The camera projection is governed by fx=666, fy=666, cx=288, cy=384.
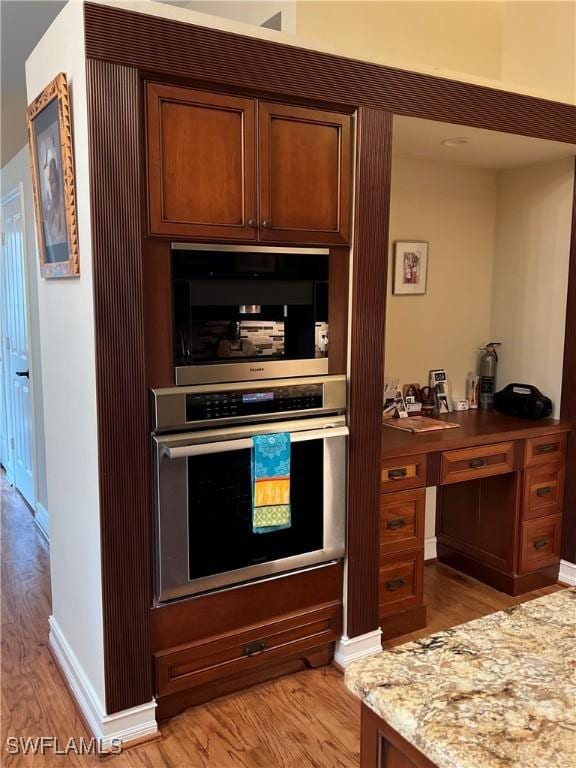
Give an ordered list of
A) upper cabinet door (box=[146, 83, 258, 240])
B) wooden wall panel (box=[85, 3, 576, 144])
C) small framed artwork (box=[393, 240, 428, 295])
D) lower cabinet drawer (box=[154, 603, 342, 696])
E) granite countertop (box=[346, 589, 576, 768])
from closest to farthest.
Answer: granite countertop (box=[346, 589, 576, 768]), wooden wall panel (box=[85, 3, 576, 144]), upper cabinet door (box=[146, 83, 258, 240]), lower cabinet drawer (box=[154, 603, 342, 696]), small framed artwork (box=[393, 240, 428, 295])

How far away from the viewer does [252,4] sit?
123 inches

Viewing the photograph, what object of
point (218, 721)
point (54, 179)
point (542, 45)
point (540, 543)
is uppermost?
point (542, 45)

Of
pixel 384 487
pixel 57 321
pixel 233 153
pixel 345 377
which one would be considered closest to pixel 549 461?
pixel 384 487

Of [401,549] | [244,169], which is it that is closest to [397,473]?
[401,549]

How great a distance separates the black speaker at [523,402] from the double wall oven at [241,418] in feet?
4.49

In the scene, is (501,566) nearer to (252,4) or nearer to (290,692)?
(290,692)

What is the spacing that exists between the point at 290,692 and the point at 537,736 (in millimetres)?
1754

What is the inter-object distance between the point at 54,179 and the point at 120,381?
0.76m

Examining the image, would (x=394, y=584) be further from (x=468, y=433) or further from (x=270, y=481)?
(x=270, y=481)

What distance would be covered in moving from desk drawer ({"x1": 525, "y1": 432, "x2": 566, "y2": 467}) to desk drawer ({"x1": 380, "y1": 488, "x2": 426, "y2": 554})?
27.9 inches

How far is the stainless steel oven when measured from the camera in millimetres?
2199

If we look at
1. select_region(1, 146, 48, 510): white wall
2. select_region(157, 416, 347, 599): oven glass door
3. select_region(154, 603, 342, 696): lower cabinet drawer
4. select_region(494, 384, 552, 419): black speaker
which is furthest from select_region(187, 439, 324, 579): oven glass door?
select_region(1, 146, 48, 510): white wall

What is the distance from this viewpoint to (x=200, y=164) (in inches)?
84.9

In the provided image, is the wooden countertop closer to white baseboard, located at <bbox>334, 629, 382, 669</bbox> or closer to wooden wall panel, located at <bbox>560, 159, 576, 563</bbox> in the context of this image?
wooden wall panel, located at <bbox>560, 159, 576, 563</bbox>
